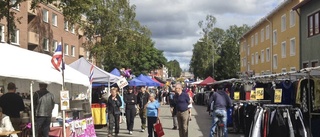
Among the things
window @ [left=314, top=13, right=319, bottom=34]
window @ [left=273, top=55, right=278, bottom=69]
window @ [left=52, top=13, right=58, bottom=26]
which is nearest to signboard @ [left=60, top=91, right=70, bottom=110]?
window @ [left=314, top=13, right=319, bottom=34]

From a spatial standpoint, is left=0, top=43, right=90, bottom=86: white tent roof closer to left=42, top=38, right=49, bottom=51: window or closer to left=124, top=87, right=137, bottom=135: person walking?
left=124, top=87, right=137, bottom=135: person walking

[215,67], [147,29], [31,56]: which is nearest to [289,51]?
[147,29]

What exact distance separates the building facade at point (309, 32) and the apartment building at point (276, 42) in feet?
5.27

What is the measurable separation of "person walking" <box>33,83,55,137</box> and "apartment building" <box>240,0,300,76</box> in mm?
25202

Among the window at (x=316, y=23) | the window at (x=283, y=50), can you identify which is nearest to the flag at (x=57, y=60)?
the window at (x=316, y=23)

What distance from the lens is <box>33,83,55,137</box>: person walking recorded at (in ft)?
32.8

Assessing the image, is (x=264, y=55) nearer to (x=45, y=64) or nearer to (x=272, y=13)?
(x=272, y=13)

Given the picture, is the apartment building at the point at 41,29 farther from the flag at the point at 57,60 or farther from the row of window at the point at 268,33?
the flag at the point at 57,60

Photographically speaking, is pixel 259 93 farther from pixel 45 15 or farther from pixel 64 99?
pixel 45 15

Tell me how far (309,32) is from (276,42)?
11064 mm

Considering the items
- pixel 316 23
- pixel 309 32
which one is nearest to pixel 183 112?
pixel 316 23

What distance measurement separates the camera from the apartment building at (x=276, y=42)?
33469mm

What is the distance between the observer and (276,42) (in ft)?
130

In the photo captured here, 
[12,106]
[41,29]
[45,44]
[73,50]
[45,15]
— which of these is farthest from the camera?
[73,50]
